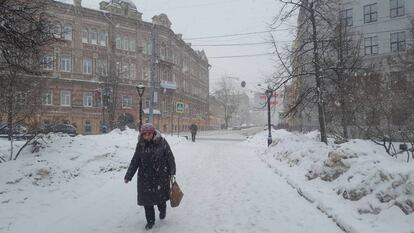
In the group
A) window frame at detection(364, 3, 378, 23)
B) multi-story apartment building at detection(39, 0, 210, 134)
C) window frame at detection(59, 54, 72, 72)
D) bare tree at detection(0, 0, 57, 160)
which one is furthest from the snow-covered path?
window frame at detection(59, 54, 72, 72)

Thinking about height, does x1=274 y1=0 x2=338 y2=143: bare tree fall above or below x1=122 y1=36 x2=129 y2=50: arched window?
below

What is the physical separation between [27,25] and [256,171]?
8.65 meters

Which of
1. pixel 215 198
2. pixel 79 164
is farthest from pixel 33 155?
pixel 215 198

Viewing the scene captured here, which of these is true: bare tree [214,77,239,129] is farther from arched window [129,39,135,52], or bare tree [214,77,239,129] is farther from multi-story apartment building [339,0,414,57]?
→ multi-story apartment building [339,0,414,57]

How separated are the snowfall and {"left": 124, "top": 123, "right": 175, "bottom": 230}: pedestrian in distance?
1.51ft

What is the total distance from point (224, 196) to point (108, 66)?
106 feet

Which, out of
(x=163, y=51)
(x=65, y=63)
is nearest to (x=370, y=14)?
(x=163, y=51)

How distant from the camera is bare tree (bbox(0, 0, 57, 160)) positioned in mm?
7834

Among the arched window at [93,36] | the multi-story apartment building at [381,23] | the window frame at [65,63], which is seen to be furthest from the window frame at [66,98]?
the multi-story apartment building at [381,23]

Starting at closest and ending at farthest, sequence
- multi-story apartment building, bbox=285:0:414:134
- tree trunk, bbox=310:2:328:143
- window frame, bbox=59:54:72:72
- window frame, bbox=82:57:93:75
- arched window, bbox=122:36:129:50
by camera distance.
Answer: tree trunk, bbox=310:2:328:143 < multi-story apartment building, bbox=285:0:414:134 < window frame, bbox=59:54:72:72 < window frame, bbox=82:57:93:75 < arched window, bbox=122:36:129:50

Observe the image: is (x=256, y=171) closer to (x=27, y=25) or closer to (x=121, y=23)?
(x=27, y=25)

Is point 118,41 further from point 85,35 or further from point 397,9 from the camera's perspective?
point 397,9

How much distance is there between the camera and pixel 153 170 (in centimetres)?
593

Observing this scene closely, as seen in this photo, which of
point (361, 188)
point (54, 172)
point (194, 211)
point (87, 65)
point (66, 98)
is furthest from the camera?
point (87, 65)
